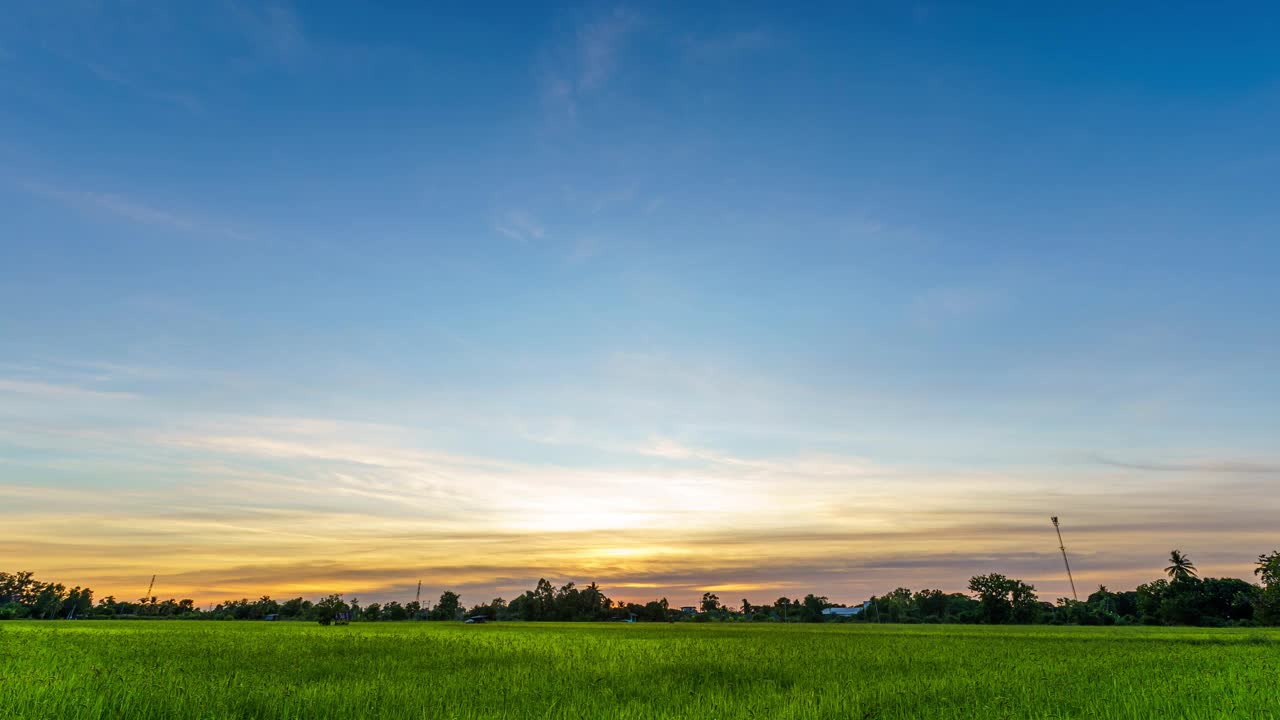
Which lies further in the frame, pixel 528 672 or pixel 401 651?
pixel 401 651

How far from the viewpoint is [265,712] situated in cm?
954

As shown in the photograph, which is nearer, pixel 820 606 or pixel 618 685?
pixel 618 685

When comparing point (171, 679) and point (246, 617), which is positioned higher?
point (171, 679)

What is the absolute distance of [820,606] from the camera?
137 metres

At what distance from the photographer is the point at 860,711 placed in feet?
33.1

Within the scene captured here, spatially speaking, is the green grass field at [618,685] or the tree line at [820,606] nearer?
the green grass field at [618,685]

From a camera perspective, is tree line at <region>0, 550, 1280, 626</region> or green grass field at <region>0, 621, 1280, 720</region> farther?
tree line at <region>0, 550, 1280, 626</region>

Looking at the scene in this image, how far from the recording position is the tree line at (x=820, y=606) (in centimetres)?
8325

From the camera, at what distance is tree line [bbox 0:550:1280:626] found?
273 ft

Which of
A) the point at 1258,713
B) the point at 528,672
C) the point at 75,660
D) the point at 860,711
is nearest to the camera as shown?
the point at 1258,713

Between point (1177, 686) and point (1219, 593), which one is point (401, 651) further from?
point (1219, 593)

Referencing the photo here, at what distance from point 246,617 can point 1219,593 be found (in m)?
157

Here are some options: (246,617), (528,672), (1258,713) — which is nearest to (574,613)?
(246,617)

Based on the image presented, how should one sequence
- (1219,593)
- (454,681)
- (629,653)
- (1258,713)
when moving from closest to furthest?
1. (1258,713)
2. (454,681)
3. (629,653)
4. (1219,593)
